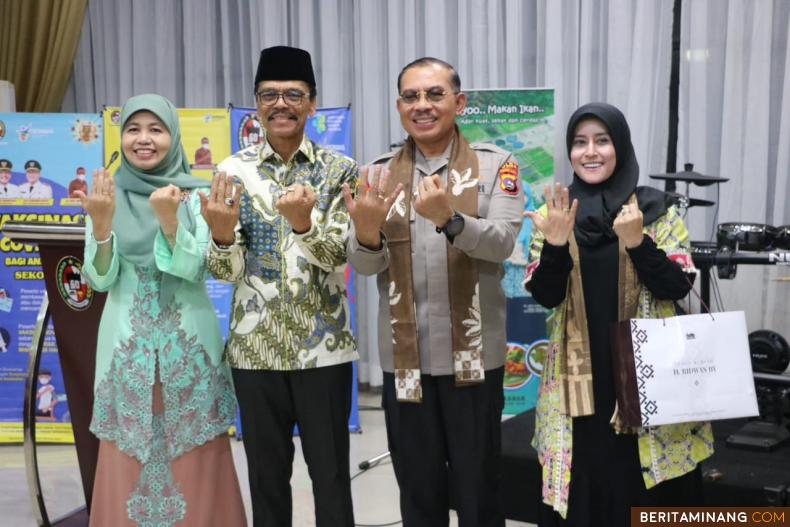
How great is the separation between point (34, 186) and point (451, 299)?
10.1 ft

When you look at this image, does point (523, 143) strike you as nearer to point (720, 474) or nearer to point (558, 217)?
point (720, 474)

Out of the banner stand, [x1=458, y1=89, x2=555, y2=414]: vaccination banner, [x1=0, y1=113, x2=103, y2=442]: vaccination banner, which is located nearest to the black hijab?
the banner stand

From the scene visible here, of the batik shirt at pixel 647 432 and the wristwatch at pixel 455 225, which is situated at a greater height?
the wristwatch at pixel 455 225

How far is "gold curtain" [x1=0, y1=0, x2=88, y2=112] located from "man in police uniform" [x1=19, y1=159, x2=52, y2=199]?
1.36 m

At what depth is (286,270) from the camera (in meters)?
2.29

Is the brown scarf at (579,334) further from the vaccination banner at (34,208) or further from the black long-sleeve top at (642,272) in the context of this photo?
the vaccination banner at (34,208)

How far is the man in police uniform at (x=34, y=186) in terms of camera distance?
4395 mm

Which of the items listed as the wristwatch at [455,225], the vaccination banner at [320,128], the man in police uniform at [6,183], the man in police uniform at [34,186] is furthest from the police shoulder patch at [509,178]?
the man in police uniform at [6,183]

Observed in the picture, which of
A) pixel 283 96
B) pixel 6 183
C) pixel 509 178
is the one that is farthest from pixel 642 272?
pixel 6 183

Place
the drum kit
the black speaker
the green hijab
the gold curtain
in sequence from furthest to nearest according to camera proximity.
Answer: the gold curtain, the black speaker, the drum kit, the green hijab

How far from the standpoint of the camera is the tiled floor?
11.0 feet

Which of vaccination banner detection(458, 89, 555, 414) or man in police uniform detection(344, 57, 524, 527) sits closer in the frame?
man in police uniform detection(344, 57, 524, 527)

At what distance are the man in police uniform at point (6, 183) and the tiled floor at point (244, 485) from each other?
53.7 inches

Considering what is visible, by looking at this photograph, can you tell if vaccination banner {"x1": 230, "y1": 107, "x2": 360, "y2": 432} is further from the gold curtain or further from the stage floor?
the gold curtain
